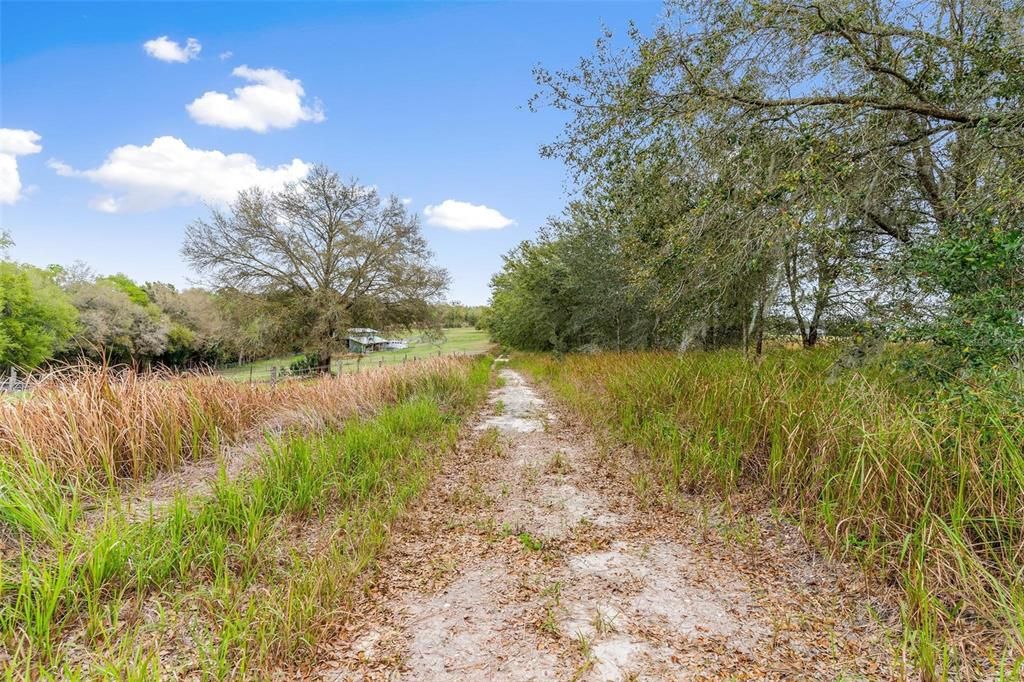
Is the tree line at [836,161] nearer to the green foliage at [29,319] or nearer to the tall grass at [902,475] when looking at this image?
the tall grass at [902,475]

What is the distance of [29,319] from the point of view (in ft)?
58.3

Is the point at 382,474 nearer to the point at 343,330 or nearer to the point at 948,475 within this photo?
the point at 948,475

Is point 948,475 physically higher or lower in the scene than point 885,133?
lower

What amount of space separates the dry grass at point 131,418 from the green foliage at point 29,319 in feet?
58.7

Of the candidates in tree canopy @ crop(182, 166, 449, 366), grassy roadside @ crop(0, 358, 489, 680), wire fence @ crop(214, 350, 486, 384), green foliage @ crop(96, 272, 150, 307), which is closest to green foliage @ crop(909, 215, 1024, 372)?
grassy roadside @ crop(0, 358, 489, 680)

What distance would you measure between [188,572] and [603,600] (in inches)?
98.3

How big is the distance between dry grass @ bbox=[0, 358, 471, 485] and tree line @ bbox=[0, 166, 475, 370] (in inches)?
535

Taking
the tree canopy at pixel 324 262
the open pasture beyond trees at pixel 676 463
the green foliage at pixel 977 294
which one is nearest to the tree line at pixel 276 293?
the tree canopy at pixel 324 262

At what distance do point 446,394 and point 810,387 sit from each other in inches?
262

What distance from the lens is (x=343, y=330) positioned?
19.1 meters

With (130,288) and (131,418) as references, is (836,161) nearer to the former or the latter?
(131,418)

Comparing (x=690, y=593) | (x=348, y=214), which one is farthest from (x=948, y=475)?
(x=348, y=214)

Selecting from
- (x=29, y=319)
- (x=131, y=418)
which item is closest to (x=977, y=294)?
(x=131, y=418)

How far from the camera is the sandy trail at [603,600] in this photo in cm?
198
